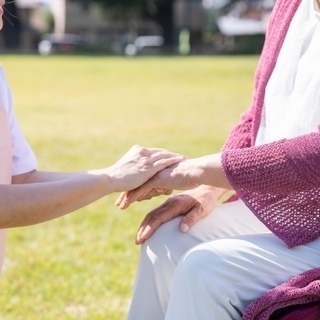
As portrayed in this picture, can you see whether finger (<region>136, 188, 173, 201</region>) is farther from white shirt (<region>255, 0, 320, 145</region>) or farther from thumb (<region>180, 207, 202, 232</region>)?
white shirt (<region>255, 0, 320, 145</region>)

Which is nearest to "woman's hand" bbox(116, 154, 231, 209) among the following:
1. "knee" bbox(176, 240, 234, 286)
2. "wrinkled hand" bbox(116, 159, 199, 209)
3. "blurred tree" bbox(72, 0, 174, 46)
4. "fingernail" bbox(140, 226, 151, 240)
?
"wrinkled hand" bbox(116, 159, 199, 209)

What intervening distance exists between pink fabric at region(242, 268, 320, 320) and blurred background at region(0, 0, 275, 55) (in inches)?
1944

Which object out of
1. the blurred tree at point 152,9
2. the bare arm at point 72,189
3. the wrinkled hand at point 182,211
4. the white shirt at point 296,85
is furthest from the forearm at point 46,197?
the blurred tree at point 152,9

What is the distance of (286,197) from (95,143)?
8.51 meters

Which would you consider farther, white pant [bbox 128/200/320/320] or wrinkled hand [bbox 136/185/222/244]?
wrinkled hand [bbox 136/185/222/244]

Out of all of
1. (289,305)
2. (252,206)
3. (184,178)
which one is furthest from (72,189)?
(289,305)

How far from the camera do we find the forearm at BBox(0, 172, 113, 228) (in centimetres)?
263

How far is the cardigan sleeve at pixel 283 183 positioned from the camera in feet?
8.28

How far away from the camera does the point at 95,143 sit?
11.0m

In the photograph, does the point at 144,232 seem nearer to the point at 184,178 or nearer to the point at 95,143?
the point at 184,178

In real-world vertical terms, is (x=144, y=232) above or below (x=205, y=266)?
below

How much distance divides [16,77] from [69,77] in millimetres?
1952

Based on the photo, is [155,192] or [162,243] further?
[155,192]

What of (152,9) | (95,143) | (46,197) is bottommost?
(152,9)
